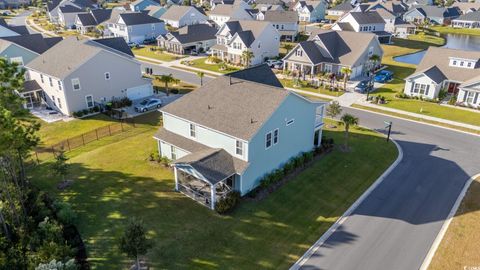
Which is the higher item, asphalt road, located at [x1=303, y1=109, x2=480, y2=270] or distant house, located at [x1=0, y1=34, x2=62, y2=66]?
distant house, located at [x1=0, y1=34, x2=62, y2=66]

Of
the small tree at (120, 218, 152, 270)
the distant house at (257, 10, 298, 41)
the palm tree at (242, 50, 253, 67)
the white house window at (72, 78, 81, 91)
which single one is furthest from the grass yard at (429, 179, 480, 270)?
the distant house at (257, 10, 298, 41)

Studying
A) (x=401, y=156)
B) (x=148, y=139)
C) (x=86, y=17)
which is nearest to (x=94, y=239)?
(x=148, y=139)

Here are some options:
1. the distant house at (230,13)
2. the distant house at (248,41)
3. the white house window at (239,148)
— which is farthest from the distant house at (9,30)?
the white house window at (239,148)

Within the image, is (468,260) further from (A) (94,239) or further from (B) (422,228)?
(A) (94,239)

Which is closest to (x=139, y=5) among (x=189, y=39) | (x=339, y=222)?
(x=189, y=39)

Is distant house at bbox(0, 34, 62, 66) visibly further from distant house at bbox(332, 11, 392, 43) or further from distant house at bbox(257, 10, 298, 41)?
distant house at bbox(332, 11, 392, 43)

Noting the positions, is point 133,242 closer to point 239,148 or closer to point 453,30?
point 239,148

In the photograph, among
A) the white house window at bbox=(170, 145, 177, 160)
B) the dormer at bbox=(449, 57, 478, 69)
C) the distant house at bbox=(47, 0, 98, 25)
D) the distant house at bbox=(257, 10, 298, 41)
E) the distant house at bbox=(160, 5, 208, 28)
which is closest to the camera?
the white house window at bbox=(170, 145, 177, 160)

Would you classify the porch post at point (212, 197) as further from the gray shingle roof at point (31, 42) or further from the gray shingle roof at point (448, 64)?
the gray shingle roof at point (31, 42)
